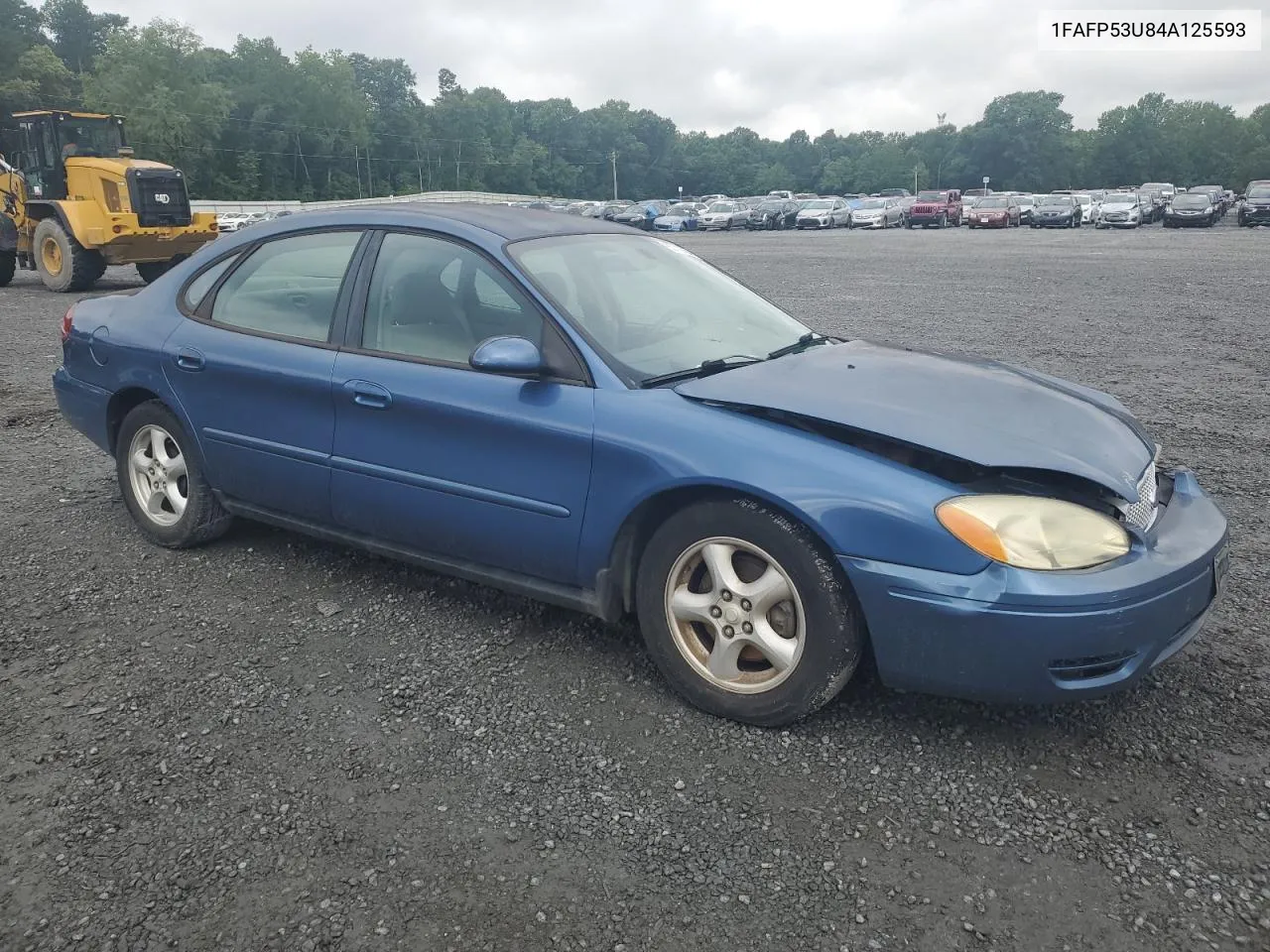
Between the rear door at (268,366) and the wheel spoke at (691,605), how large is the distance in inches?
60.8

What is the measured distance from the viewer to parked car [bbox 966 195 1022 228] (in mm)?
42000

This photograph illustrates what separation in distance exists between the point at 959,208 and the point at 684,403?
49.9 m

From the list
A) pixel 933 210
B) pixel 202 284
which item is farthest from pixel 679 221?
pixel 202 284

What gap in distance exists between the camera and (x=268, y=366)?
3932 mm

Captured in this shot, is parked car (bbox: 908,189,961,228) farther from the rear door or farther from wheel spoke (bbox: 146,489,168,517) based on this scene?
wheel spoke (bbox: 146,489,168,517)

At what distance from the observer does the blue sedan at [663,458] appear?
105 inches

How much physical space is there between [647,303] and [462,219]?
77cm

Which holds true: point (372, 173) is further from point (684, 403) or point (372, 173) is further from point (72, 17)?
point (684, 403)

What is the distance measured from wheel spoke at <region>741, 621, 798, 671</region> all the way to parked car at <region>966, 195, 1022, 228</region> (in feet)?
142

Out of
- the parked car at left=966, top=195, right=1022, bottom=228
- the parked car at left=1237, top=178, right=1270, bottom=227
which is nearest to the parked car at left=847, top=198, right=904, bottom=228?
the parked car at left=966, top=195, right=1022, bottom=228

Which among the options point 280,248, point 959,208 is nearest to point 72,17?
point 959,208

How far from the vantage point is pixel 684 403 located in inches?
122

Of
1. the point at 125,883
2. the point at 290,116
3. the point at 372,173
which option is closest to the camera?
the point at 125,883

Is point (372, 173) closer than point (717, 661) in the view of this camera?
No
